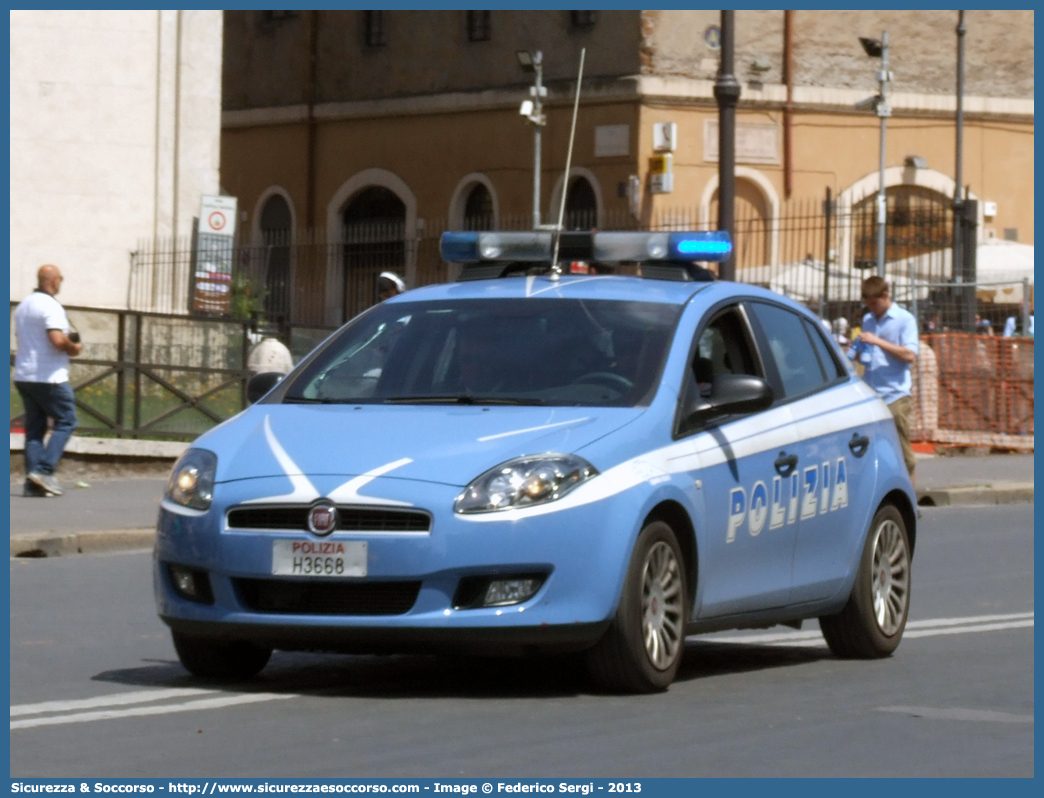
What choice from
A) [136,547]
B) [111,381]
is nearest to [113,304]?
[111,381]

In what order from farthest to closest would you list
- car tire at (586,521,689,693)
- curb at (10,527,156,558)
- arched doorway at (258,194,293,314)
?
arched doorway at (258,194,293,314), curb at (10,527,156,558), car tire at (586,521,689,693)

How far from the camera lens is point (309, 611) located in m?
7.80

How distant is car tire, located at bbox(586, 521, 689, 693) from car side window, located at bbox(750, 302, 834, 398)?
1434mm

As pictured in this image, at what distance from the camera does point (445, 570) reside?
7594 millimetres

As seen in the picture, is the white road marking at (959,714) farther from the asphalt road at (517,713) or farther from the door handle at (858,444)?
the door handle at (858,444)

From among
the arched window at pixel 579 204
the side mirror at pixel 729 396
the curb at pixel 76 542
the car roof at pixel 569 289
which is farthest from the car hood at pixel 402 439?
the arched window at pixel 579 204

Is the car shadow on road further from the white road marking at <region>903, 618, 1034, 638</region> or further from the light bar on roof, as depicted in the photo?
the light bar on roof

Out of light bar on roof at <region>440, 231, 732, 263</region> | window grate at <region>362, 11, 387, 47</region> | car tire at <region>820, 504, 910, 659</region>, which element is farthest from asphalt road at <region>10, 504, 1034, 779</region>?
window grate at <region>362, 11, 387, 47</region>

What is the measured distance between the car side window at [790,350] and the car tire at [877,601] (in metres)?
0.69

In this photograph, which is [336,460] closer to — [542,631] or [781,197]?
[542,631]

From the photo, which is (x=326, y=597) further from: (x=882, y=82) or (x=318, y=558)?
(x=882, y=82)

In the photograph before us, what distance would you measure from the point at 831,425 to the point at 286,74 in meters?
36.9

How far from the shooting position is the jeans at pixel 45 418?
58.5 ft

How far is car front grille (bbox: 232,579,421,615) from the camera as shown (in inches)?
303
